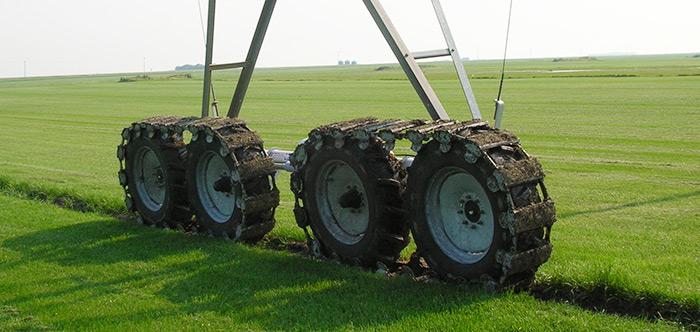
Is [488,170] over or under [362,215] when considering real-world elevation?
over

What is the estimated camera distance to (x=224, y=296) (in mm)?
6555

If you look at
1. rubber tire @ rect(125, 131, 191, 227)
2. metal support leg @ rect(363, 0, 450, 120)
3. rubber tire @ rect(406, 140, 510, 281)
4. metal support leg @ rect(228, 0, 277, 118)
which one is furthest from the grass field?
metal support leg @ rect(363, 0, 450, 120)

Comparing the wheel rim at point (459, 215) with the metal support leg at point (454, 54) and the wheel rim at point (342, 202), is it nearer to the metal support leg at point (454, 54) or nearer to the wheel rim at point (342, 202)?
the wheel rim at point (342, 202)

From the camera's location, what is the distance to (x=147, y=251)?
27.6ft

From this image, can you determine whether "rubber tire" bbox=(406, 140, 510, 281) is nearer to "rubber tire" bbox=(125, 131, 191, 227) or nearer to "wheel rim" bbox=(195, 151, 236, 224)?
"wheel rim" bbox=(195, 151, 236, 224)

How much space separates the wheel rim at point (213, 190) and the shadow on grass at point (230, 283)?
0.43 meters

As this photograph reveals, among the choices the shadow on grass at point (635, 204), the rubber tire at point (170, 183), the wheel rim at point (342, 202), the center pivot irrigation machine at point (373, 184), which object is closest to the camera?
the center pivot irrigation machine at point (373, 184)

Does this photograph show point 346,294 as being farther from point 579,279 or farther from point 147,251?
point 147,251

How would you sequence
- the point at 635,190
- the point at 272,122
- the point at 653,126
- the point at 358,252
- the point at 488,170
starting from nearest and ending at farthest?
the point at 488,170 → the point at 358,252 → the point at 635,190 → the point at 653,126 → the point at 272,122

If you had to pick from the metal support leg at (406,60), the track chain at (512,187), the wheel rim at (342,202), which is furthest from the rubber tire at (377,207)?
the metal support leg at (406,60)

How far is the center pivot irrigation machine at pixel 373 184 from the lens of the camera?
6.04 meters

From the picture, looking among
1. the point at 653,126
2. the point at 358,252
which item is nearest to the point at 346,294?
the point at 358,252

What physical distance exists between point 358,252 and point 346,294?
1.01 meters

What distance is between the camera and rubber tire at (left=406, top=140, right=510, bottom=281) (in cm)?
602
